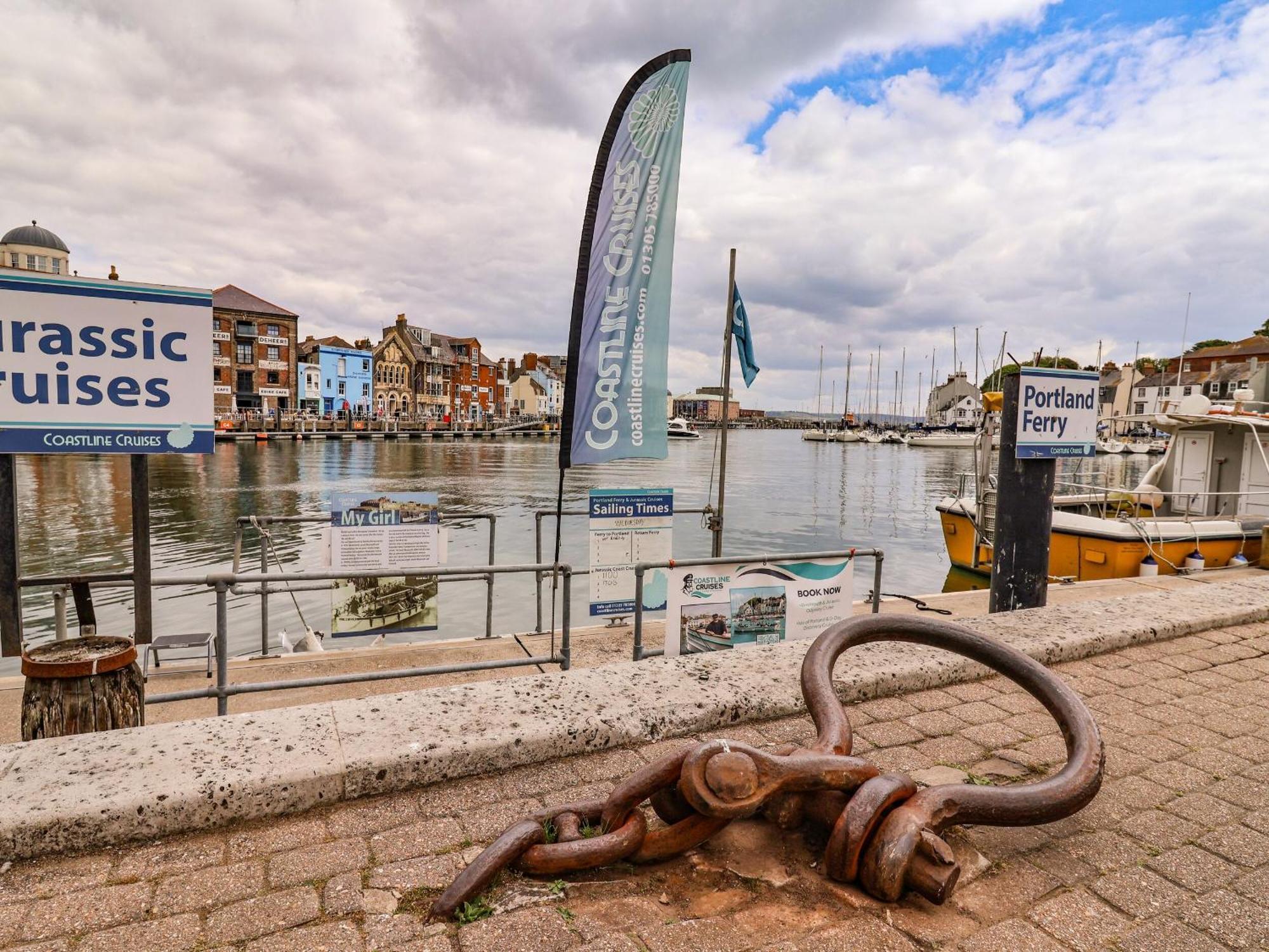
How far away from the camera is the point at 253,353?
8212cm

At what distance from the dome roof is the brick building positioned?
73.0ft

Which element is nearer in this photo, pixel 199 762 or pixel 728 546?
pixel 199 762

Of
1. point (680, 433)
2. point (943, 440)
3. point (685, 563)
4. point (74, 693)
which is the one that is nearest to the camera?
point (74, 693)

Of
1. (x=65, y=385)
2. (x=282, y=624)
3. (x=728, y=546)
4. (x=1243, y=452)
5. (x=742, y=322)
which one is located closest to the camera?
(x=65, y=385)

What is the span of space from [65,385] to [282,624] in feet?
33.7

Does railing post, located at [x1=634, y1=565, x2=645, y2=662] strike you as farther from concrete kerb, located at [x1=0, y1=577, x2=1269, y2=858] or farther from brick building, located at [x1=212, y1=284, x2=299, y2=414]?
brick building, located at [x1=212, y1=284, x2=299, y2=414]

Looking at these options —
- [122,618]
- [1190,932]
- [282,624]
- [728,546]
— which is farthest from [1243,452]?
[122,618]

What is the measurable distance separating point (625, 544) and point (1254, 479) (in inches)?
630

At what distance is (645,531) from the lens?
6969mm

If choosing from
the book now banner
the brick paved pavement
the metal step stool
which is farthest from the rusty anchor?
the metal step stool

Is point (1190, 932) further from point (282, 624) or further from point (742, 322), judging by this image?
point (282, 624)

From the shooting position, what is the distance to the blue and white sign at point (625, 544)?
6789 millimetres

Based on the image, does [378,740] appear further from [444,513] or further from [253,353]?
[253,353]

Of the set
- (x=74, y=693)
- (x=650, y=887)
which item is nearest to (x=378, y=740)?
(x=650, y=887)
